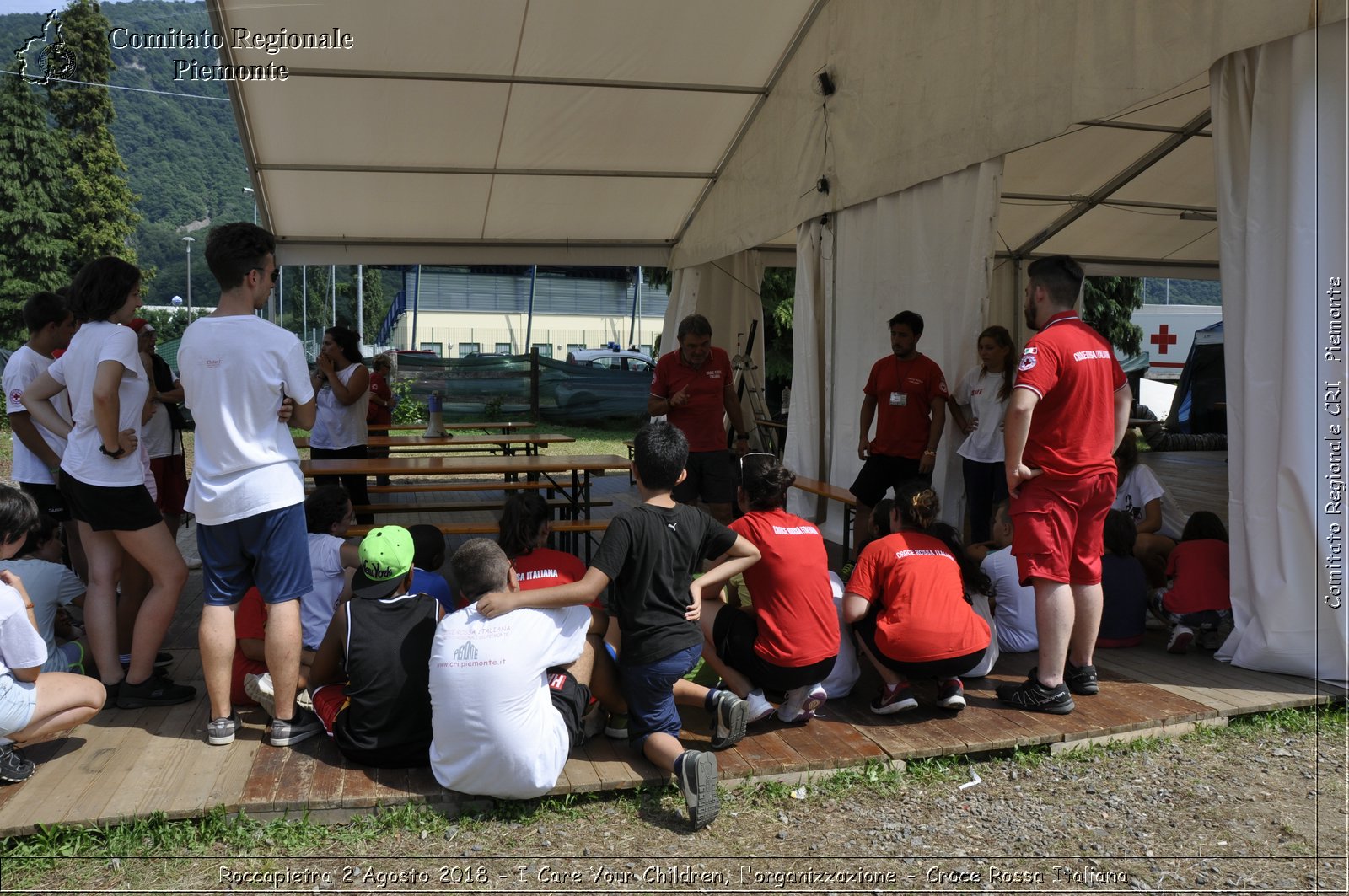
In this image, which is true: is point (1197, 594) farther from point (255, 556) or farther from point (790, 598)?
point (255, 556)

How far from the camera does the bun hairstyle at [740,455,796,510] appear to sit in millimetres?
3465

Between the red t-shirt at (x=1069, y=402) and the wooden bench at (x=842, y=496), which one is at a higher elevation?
the red t-shirt at (x=1069, y=402)

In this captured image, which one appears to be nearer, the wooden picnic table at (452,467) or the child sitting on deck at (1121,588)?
the child sitting on deck at (1121,588)

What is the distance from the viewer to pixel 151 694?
3578 millimetres

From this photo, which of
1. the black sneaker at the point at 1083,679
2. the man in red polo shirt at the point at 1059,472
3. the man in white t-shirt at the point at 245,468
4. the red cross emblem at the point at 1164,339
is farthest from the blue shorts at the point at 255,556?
the red cross emblem at the point at 1164,339

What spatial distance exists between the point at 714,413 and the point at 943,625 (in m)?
2.84

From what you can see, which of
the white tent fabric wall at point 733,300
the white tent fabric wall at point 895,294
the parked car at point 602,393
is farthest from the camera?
the parked car at point 602,393

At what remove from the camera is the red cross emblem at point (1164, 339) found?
24031mm

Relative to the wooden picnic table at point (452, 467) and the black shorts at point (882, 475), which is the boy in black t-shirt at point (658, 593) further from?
the black shorts at point (882, 475)

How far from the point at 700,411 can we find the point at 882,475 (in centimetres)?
119

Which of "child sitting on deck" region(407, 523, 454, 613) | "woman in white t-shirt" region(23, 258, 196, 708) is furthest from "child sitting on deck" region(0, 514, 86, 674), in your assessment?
"child sitting on deck" region(407, 523, 454, 613)

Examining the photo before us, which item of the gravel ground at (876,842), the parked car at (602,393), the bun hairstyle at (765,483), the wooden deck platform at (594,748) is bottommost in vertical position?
the gravel ground at (876,842)

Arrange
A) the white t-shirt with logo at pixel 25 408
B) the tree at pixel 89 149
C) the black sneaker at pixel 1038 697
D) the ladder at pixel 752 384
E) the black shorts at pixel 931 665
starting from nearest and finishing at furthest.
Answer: the black shorts at pixel 931 665
the black sneaker at pixel 1038 697
the white t-shirt with logo at pixel 25 408
the ladder at pixel 752 384
the tree at pixel 89 149

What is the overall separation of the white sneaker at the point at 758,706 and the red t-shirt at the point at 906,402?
2743 millimetres
